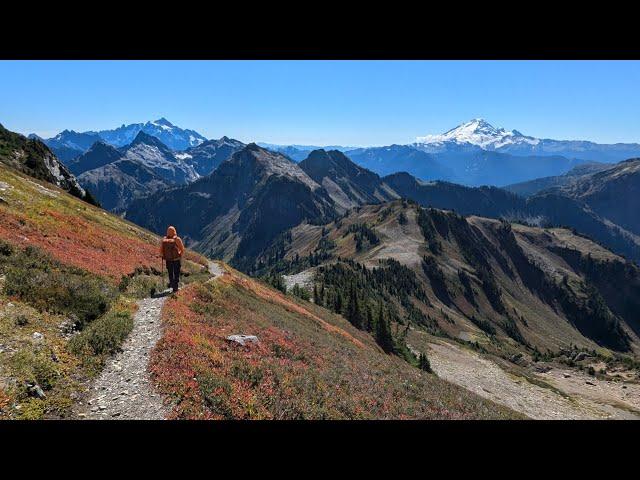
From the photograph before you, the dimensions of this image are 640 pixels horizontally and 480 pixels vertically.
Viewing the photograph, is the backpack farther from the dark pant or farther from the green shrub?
the green shrub

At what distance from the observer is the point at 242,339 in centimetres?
2136

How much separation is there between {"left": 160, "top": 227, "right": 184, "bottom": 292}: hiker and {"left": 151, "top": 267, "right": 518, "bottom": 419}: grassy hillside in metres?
1.43

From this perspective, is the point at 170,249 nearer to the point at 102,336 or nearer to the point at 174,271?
the point at 174,271

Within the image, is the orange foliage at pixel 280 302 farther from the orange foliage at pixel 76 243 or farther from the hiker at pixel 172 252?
the hiker at pixel 172 252

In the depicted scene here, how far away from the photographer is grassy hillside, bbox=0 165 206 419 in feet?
40.4

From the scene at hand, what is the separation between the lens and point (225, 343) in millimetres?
20312

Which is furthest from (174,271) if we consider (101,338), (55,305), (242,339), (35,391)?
(35,391)

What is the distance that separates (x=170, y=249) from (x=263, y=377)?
13238 mm

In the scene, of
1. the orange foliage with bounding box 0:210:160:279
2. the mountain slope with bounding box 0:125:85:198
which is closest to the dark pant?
the orange foliage with bounding box 0:210:160:279

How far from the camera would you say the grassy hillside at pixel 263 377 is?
46.3 feet
